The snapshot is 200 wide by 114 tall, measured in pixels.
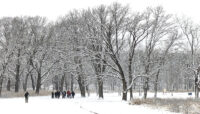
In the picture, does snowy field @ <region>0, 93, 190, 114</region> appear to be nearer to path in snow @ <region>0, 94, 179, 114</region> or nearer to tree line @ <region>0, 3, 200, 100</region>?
path in snow @ <region>0, 94, 179, 114</region>

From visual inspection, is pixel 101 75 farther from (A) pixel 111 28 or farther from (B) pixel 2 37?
(B) pixel 2 37

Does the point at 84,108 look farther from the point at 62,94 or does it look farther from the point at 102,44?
the point at 62,94

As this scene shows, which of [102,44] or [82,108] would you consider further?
[102,44]

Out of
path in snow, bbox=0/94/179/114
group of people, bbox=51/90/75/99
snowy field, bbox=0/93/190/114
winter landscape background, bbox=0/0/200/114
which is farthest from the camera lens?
group of people, bbox=51/90/75/99

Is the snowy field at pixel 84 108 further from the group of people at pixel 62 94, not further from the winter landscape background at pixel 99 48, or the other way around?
the group of people at pixel 62 94

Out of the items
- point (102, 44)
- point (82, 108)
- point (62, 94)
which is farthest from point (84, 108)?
point (62, 94)

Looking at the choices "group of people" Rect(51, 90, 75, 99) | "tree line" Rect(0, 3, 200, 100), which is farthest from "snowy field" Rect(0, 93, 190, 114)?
"group of people" Rect(51, 90, 75, 99)

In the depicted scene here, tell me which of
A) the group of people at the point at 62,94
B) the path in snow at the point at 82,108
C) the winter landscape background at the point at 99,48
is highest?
the winter landscape background at the point at 99,48

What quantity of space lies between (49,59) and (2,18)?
11.2m

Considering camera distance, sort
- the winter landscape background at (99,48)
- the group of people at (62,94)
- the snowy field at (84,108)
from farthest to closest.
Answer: the group of people at (62,94), the winter landscape background at (99,48), the snowy field at (84,108)

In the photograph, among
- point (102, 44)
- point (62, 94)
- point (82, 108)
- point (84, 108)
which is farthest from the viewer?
point (62, 94)

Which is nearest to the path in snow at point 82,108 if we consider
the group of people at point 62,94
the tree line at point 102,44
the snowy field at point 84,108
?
the snowy field at point 84,108

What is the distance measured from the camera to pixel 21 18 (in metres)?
54.1

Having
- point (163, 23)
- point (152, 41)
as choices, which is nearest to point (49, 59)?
point (152, 41)
